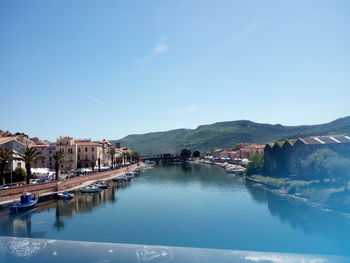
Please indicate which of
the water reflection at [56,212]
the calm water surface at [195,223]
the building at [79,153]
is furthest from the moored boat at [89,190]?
the building at [79,153]

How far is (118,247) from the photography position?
27.3 m

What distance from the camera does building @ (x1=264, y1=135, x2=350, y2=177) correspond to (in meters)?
57.2

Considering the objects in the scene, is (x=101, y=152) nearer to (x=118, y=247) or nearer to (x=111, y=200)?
(x=111, y=200)

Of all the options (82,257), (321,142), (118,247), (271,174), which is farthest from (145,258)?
(271,174)

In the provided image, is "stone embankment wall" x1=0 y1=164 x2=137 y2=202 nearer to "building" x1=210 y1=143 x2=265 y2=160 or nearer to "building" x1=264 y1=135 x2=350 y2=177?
"building" x1=264 y1=135 x2=350 y2=177

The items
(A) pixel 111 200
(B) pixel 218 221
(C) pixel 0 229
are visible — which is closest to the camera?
(C) pixel 0 229

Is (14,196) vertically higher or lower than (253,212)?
higher

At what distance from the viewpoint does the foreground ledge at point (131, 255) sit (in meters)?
25.2

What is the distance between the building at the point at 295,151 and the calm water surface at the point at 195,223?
12.5m

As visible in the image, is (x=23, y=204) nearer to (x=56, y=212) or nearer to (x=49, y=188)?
(x=56, y=212)

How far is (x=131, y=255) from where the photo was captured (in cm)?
2602

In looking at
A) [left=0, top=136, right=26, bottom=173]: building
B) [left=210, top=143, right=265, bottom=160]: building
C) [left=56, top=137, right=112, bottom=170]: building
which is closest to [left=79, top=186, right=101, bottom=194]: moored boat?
[left=0, top=136, right=26, bottom=173]: building

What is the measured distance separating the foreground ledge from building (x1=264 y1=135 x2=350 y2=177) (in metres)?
35.3

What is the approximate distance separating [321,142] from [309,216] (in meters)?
A: 23.7
